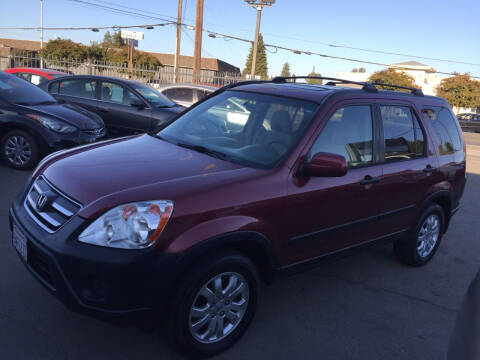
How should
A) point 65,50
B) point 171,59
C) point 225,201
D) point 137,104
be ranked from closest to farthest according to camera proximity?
point 225,201, point 137,104, point 65,50, point 171,59

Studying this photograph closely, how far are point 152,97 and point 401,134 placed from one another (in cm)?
656

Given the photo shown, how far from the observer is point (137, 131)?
9000mm

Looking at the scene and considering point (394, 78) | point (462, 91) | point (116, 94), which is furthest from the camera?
point (394, 78)

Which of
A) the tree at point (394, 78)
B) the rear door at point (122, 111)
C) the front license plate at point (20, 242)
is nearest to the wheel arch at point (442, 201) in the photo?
the front license plate at point (20, 242)

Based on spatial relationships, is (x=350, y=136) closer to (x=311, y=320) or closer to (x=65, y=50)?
(x=311, y=320)

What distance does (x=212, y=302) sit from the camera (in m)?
2.64

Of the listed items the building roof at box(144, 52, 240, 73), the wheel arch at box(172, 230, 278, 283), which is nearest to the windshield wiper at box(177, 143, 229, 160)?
the wheel arch at box(172, 230, 278, 283)

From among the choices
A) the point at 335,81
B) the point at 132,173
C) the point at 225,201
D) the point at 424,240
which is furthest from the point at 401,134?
the point at 132,173

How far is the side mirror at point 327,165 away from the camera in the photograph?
2844mm

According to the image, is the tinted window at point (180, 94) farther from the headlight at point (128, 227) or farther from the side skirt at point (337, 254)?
the headlight at point (128, 227)

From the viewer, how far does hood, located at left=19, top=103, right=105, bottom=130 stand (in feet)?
21.4

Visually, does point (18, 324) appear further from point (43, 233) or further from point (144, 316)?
point (144, 316)

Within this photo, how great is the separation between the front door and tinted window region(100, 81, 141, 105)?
652 centimetres

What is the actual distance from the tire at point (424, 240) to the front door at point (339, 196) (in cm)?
76
